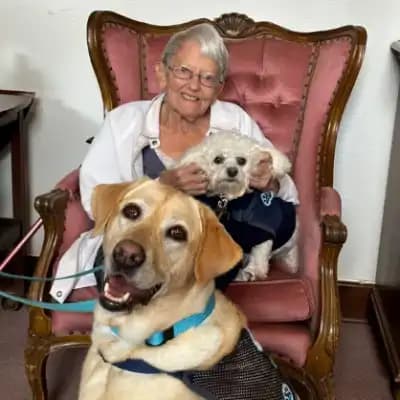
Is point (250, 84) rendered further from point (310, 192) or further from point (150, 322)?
point (150, 322)

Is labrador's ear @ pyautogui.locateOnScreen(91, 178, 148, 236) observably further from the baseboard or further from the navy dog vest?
the baseboard

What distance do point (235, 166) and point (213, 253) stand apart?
562mm

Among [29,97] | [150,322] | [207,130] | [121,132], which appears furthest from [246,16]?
[150,322]

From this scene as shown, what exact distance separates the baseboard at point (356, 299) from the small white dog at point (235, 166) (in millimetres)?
1016

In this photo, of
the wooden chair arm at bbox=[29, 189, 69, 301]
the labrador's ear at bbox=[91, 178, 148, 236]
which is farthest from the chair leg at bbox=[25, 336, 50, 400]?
the labrador's ear at bbox=[91, 178, 148, 236]

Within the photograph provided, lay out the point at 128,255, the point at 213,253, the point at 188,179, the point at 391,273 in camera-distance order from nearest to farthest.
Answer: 1. the point at 128,255
2. the point at 213,253
3. the point at 188,179
4. the point at 391,273

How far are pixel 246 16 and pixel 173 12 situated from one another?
1.19 feet

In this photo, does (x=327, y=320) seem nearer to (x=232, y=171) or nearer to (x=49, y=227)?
(x=232, y=171)

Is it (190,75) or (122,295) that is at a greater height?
(190,75)

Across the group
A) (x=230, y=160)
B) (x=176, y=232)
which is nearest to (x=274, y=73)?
(x=230, y=160)

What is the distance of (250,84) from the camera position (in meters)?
2.50

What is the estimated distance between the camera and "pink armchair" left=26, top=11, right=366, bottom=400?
6.61 ft

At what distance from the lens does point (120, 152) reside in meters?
2.16

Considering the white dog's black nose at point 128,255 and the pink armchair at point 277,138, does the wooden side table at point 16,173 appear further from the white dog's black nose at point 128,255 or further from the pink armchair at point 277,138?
the white dog's black nose at point 128,255
